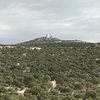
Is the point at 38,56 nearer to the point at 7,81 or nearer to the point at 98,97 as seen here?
the point at 7,81

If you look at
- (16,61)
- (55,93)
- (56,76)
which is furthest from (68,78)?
(16,61)

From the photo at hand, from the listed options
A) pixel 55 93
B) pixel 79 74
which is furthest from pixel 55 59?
pixel 55 93

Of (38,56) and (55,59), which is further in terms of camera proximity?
(38,56)

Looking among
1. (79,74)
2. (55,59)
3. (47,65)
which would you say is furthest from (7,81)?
(55,59)

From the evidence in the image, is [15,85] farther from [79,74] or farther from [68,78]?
[79,74]

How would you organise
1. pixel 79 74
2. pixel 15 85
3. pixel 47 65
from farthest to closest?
pixel 47 65
pixel 79 74
pixel 15 85

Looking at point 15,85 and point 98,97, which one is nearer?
point 98,97

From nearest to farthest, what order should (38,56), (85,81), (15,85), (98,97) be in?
(98,97) → (15,85) → (85,81) → (38,56)

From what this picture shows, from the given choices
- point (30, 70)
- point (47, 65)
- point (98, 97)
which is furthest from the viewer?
point (47, 65)

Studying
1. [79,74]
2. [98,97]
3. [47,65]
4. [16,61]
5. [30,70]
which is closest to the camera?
[98,97]
